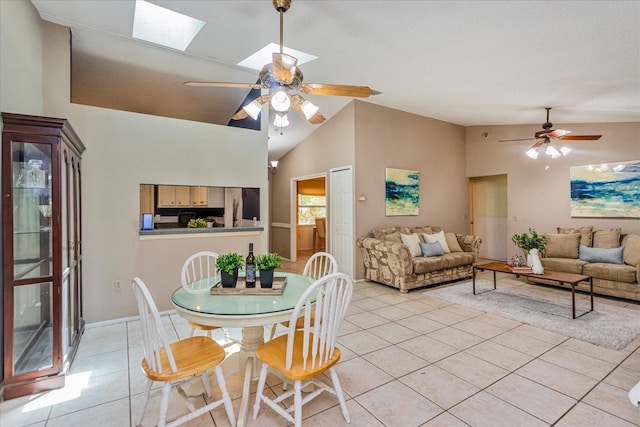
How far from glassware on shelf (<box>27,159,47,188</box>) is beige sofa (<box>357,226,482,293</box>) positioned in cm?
404

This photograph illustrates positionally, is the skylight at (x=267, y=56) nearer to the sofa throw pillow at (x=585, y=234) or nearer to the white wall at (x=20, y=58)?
the white wall at (x=20, y=58)

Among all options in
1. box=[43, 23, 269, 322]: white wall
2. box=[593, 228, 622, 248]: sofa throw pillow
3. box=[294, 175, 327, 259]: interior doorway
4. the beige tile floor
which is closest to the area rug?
the beige tile floor

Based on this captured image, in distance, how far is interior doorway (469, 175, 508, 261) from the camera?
702 cm

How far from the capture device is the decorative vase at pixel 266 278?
219 cm

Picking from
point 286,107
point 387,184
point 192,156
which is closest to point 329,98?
point 387,184

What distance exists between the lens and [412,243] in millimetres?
5188

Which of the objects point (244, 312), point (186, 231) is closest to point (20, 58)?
point (186, 231)

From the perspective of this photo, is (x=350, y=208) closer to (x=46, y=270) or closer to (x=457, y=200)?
(x=457, y=200)

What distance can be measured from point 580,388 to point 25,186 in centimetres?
428

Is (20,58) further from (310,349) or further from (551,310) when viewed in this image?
(551,310)

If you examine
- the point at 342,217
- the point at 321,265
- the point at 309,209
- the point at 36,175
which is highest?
the point at 36,175

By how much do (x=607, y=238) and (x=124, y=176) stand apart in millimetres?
6795

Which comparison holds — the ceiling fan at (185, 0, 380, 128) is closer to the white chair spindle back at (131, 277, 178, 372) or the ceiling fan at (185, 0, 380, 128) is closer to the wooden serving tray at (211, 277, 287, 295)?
the wooden serving tray at (211, 277, 287, 295)

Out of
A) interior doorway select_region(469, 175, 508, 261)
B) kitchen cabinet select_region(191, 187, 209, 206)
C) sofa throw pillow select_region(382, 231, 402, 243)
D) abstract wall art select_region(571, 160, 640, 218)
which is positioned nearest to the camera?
abstract wall art select_region(571, 160, 640, 218)
